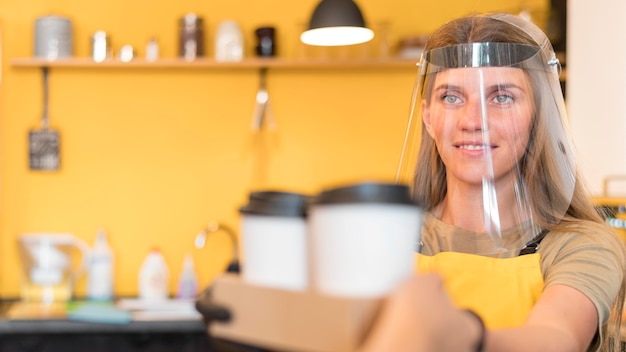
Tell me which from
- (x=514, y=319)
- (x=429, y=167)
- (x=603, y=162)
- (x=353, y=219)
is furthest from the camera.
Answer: (x=603, y=162)

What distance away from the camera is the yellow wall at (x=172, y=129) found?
393 cm

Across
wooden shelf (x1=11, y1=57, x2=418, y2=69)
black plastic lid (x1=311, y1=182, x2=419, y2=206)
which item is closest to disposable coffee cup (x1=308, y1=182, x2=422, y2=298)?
black plastic lid (x1=311, y1=182, x2=419, y2=206)

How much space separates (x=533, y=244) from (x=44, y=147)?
3.05 metres

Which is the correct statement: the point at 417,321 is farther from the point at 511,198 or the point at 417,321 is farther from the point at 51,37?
the point at 51,37

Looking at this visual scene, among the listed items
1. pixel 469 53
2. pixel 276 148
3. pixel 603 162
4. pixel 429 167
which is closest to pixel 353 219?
pixel 469 53

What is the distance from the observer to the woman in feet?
4.22

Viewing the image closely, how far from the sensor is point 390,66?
156 inches

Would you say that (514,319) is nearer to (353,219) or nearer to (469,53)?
(469,53)

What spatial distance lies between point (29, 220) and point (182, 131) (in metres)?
0.86

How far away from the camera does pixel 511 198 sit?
1375 mm

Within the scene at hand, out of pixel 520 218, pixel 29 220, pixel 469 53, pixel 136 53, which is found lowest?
pixel 29 220

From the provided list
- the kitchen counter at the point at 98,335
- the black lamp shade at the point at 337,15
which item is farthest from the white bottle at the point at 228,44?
the kitchen counter at the point at 98,335

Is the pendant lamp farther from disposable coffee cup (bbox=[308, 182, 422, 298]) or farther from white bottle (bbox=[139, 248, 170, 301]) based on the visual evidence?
disposable coffee cup (bbox=[308, 182, 422, 298])

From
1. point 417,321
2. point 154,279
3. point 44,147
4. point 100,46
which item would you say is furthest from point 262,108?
point 417,321
